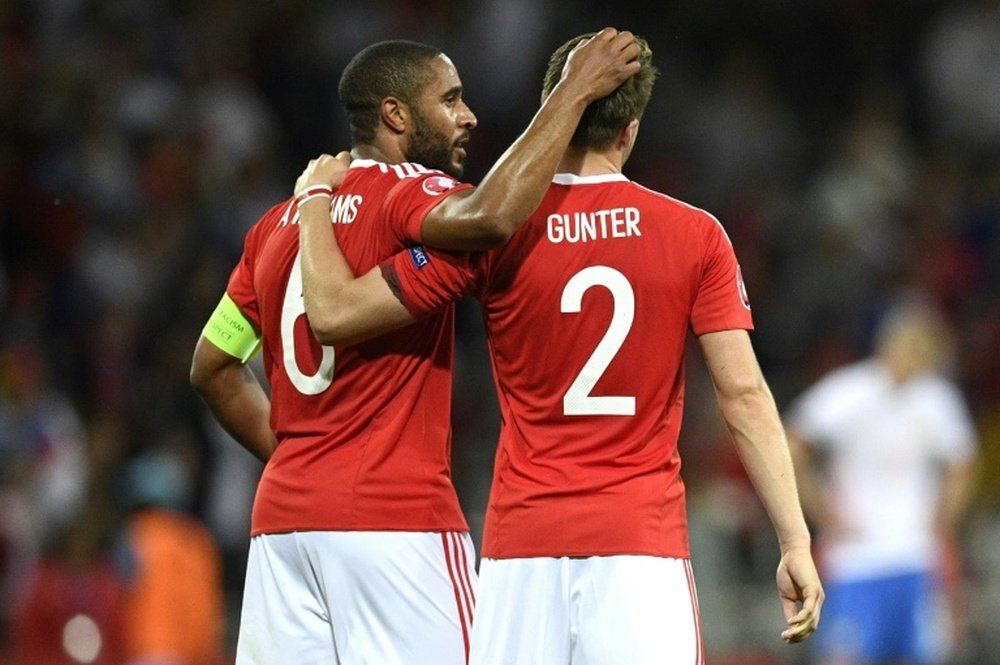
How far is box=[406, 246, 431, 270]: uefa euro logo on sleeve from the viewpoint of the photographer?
176 inches

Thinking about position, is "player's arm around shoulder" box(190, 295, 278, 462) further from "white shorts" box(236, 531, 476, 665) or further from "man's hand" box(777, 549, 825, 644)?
"man's hand" box(777, 549, 825, 644)

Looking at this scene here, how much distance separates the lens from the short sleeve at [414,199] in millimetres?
4500

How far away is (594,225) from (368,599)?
1104 mm

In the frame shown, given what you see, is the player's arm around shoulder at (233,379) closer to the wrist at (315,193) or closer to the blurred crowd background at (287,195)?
the wrist at (315,193)

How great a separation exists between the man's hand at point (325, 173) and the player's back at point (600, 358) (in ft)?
1.88

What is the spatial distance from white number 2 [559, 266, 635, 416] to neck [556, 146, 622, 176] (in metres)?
0.28

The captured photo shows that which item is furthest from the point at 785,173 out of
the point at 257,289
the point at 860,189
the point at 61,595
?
the point at 257,289

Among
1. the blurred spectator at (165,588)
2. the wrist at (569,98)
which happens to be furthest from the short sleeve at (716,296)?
the blurred spectator at (165,588)

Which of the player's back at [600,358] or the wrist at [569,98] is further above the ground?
the wrist at [569,98]

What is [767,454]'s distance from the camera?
444cm

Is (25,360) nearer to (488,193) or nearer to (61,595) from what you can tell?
(61,595)

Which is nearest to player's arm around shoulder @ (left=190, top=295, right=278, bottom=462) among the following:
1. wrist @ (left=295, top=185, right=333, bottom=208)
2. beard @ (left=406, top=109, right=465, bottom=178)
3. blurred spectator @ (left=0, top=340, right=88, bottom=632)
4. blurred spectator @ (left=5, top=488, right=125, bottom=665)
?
wrist @ (left=295, top=185, right=333, bottom=208)

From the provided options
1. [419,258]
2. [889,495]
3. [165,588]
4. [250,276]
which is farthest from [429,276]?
[889,495]

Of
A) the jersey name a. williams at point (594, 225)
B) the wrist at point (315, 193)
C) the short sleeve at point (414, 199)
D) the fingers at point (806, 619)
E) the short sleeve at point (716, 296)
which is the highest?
the wrist at point (315, 193)
